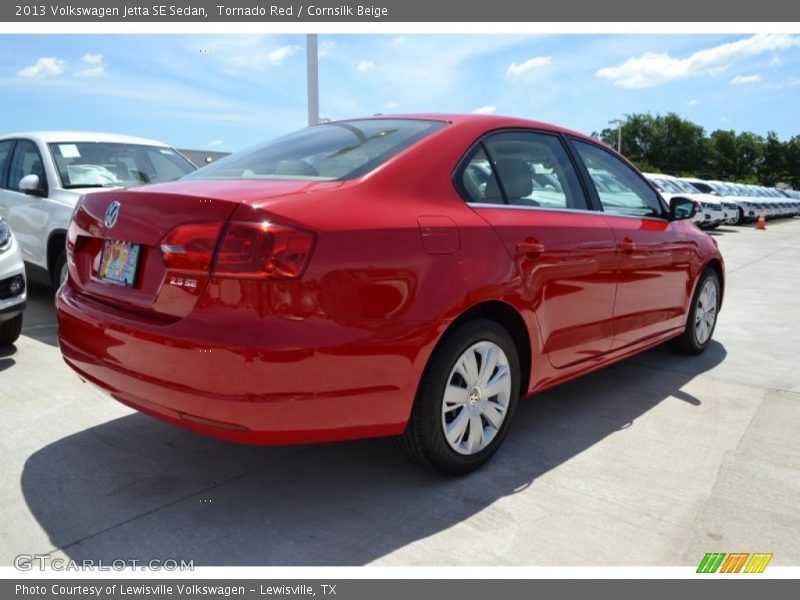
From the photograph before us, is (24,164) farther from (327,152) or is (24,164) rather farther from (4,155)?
(327,152)

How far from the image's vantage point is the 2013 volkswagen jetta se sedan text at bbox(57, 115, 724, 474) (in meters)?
2.29

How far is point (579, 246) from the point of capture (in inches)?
135

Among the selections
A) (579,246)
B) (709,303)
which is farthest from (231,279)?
(709,303)

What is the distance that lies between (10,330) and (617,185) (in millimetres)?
4203

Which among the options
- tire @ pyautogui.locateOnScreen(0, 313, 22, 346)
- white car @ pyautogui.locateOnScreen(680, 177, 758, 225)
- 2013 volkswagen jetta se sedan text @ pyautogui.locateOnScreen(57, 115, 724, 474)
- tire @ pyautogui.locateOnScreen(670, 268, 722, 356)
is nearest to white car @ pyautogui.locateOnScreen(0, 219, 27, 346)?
tire @ pyautogui.locateOnScreen(0, 313, 22, 346)


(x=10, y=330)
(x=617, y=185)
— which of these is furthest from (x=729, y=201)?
(x=10, y=330)

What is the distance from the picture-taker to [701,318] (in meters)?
5.14

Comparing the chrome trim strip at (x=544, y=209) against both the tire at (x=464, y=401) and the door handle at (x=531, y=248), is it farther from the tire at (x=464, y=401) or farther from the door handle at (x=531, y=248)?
the tire at (x=464, y=401)

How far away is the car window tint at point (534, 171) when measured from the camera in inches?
126

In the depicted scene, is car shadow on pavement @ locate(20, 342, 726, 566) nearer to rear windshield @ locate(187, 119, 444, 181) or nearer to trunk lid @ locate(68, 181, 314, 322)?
trunk lid @ locate(68, 181, 314, 322)

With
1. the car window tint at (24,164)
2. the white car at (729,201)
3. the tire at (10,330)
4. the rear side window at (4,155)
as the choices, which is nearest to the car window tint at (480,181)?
the tire at (10,330)

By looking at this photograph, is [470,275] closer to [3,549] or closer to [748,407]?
[3,549]

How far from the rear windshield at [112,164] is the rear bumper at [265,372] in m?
3.57
